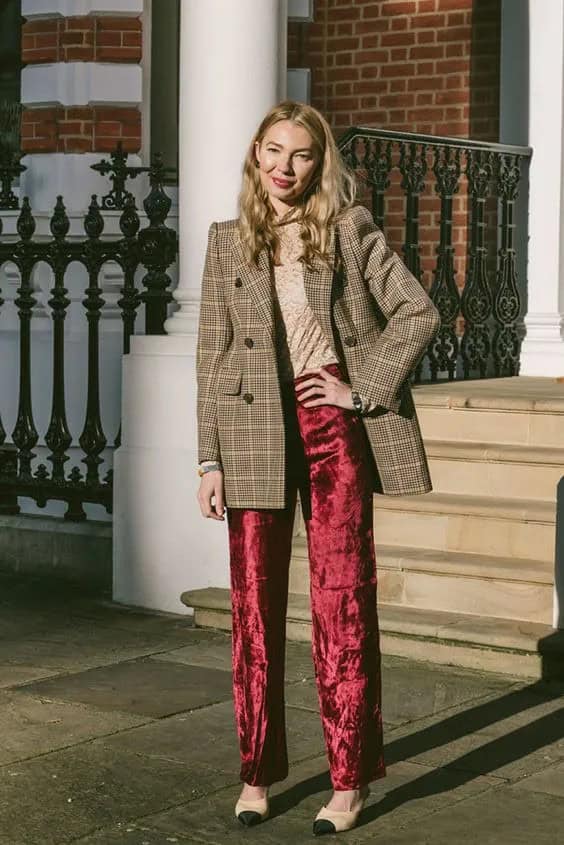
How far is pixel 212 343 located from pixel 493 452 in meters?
2.97

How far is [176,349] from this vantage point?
24.8ft

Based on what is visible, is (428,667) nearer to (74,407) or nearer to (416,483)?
(416,483)

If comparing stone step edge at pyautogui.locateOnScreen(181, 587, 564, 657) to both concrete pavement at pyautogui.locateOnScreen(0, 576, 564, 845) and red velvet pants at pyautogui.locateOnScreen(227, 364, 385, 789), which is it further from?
red velvet pants at pyautogui.locateOnScreen(227, 364, 385, 789)

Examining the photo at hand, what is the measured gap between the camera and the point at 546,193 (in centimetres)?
959

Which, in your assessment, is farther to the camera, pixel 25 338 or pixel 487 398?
pixel 25 338

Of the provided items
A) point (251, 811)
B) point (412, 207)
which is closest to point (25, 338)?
point (412, 207)

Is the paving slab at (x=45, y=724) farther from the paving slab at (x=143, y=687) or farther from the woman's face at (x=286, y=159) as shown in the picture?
the woman's face at (x=286, y=159)

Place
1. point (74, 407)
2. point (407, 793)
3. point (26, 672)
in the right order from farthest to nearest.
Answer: point (74, 407)
point (26, 672)
point (407, 793)

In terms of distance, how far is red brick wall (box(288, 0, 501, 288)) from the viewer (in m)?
11.0

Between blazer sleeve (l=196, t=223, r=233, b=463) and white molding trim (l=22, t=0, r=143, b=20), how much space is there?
5.83 metres

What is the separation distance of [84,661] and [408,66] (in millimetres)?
5895

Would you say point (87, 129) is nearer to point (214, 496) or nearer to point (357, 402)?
point (214, 496)

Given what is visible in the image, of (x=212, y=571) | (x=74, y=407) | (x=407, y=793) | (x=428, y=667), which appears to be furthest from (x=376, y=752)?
(x=74, y=407)

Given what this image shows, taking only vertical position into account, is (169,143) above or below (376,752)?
above
